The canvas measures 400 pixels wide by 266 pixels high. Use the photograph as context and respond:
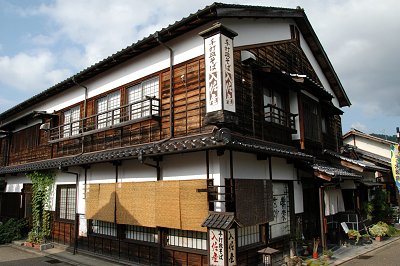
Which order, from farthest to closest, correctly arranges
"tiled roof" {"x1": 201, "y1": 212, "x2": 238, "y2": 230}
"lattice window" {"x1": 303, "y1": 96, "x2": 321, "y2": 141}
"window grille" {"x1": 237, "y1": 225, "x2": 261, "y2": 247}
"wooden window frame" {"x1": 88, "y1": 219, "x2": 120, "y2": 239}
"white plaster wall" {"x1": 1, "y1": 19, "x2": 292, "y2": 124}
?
"lattice window" {"x1": 303, "y1": 96, "x2": 321, "y2": 141}
"wooden window frame" {"x1": 88, "y1": 219, "x2": 120, "y2": 239}
"white plaster wall" {"x1": 1, "y1": 19, "x2": 292, "y2": 124}
"window grille" {"x1": 237, "y1": 225, "x2": 261, "y2": 247}
"tiled roof" {"x1": 201, "y1": 212, "x2": 238, "y2": 230}

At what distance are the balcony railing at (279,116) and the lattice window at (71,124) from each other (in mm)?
9425

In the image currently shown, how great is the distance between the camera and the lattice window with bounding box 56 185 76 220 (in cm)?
1497

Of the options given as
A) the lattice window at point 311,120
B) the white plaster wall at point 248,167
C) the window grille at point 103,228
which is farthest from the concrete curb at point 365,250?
the window grille at point 103,228

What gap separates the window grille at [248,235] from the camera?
31.0ft

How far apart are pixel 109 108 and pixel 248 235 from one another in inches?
327

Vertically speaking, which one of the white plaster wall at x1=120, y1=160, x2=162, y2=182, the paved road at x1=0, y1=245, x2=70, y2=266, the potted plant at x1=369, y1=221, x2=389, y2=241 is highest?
the white plaster wall at x1=120, y1=160, x2=162, y2=182

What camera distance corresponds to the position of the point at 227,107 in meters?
8.88

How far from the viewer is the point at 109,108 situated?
1414cm

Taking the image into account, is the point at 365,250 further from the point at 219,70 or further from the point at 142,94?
the point at 142,94

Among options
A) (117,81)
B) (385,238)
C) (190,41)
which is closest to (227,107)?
(190,41)

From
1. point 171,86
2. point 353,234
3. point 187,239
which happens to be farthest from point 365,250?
point 171,86

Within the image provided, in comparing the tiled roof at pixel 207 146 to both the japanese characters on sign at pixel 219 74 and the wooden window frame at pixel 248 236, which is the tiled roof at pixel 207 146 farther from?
the wooden window frame at pixel 248 236

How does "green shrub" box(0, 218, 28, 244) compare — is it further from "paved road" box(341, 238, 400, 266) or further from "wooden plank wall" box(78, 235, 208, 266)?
"paved road" box(341, 238, 400, 266)

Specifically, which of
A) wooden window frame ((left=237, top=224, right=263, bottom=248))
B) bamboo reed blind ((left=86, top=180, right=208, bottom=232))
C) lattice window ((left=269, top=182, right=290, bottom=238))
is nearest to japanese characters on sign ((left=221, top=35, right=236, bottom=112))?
bamboo reed blind ((left=86, top=180, right=208, bottom=232))
